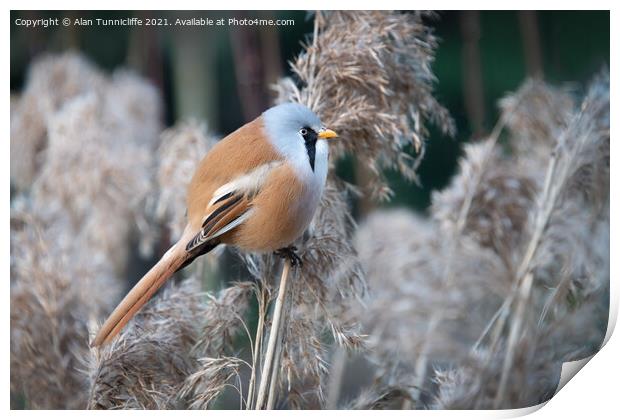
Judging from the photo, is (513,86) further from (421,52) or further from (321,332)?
(321,332)

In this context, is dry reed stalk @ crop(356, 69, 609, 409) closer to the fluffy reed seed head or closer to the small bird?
the fluffy reed seed head

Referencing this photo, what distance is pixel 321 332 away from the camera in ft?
7.13

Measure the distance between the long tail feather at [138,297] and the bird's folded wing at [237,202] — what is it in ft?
0.19

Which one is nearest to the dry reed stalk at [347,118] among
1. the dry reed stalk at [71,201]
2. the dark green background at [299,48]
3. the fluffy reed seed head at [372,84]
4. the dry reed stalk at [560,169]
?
the fluffy reed seed head at [372,84]

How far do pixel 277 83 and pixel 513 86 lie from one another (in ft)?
2.27

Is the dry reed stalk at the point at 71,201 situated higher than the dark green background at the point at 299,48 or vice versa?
the dark green background at the point at 299,48

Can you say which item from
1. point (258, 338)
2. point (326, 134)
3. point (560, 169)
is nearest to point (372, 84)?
point (326, 134)

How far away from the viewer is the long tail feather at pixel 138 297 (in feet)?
Result: 6.98

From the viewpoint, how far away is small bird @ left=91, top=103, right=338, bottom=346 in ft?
6.95

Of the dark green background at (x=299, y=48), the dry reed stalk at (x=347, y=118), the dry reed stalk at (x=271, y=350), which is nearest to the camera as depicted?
the dry reed stalk at (x=271, y=350)

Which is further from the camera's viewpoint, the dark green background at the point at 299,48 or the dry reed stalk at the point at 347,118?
the dark green background at the point at 299,48

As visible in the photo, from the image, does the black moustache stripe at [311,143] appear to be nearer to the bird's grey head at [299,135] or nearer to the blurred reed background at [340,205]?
the bird's grey head at [299,135]

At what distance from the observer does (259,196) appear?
6.97 feet

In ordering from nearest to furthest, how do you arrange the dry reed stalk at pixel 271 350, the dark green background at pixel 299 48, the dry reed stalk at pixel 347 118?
1. the dry reed stalk at pixel 271 350
2. the dry reed stalk at pixel 347 118
3. the dark green background at pixel 299 48
